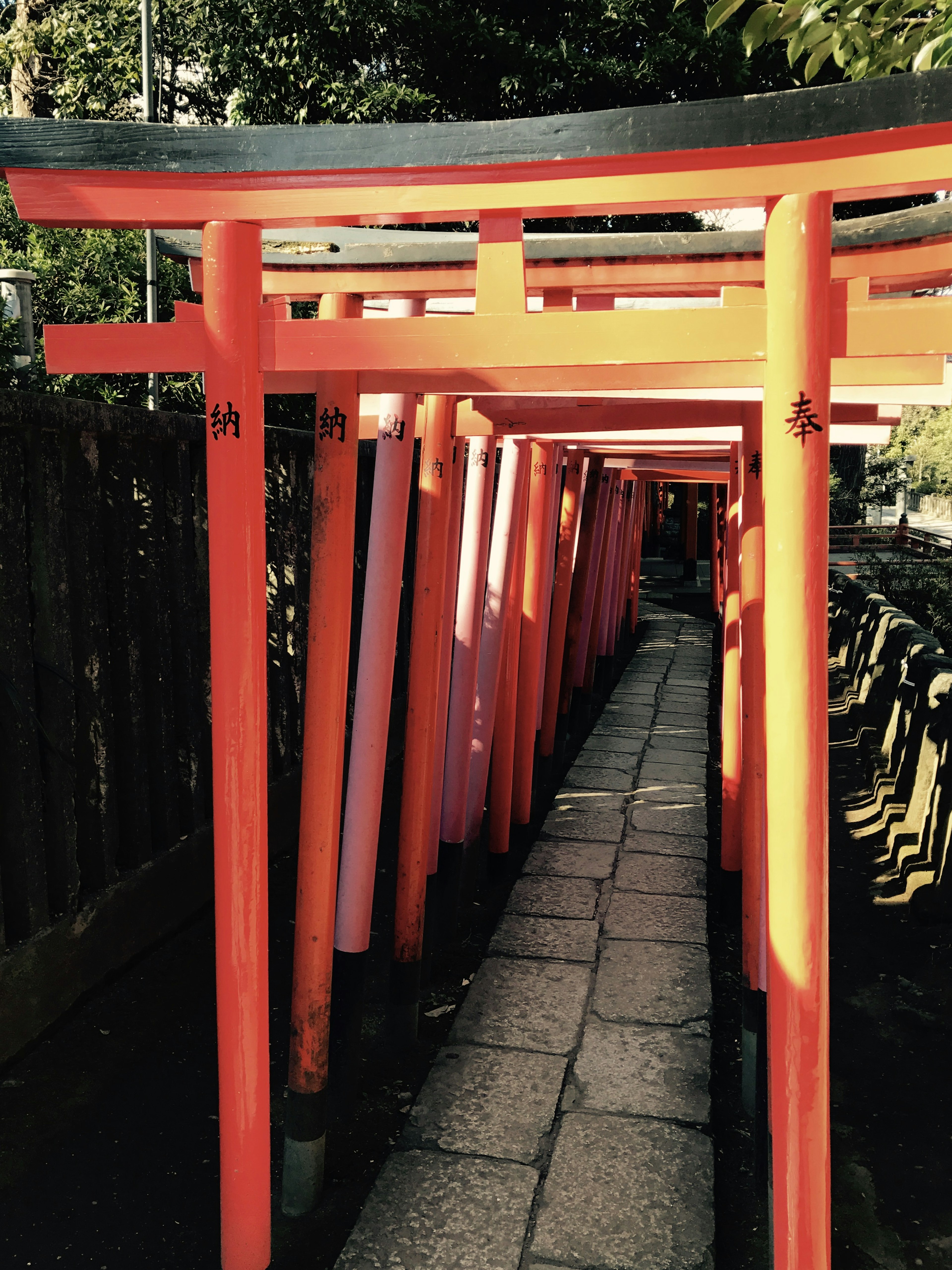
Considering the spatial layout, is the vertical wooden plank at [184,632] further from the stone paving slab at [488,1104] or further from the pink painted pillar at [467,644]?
the stone paving slab at [488,1104]

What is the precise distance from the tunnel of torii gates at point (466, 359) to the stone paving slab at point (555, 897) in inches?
58.9

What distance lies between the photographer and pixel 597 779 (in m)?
6.24

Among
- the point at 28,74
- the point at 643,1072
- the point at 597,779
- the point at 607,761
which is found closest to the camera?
the point at 643,1072

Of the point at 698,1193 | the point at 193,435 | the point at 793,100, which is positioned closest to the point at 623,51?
the point at 193,435

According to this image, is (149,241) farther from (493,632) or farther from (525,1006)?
(525,1006)

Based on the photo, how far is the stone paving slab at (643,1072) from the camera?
2.80 m

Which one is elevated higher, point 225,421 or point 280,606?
point 225,421

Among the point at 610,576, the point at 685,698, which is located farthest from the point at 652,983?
the point at 610,576

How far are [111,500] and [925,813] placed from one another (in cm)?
366

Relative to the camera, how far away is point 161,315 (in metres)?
8.30

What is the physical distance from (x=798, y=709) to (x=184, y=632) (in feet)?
9.01

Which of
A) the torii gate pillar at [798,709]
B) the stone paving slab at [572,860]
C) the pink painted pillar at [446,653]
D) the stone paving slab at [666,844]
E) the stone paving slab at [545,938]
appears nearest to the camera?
the torii gate pillar at [798,709]

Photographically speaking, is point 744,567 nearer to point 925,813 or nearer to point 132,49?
point 925,813

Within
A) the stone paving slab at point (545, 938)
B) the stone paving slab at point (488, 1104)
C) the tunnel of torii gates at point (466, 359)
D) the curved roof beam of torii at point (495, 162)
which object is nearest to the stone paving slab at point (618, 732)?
the stone paving slab at point (545, 938)
